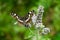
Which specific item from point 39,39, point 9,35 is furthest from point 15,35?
point 39,39

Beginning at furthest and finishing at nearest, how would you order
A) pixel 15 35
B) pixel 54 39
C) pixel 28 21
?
1. pixel 15 35
2. pixel 54 39
3. pixel 28 21

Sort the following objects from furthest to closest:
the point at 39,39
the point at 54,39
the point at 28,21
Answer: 1. the point at 54,39
2. the point at 39,39
3. the point at 28,21

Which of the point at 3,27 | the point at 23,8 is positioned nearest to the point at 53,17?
the point at 23,8

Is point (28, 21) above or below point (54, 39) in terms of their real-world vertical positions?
above

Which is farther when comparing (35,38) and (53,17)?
(53,17)

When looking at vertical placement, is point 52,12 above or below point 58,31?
above

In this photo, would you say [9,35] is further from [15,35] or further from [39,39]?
[39,39]

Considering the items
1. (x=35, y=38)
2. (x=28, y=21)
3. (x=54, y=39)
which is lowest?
(x=54, y=39)

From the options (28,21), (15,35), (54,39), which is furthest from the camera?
(15,35)

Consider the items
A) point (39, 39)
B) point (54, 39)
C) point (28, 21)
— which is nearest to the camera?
point (28, 21)

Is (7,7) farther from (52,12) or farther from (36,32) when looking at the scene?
(36,32)
